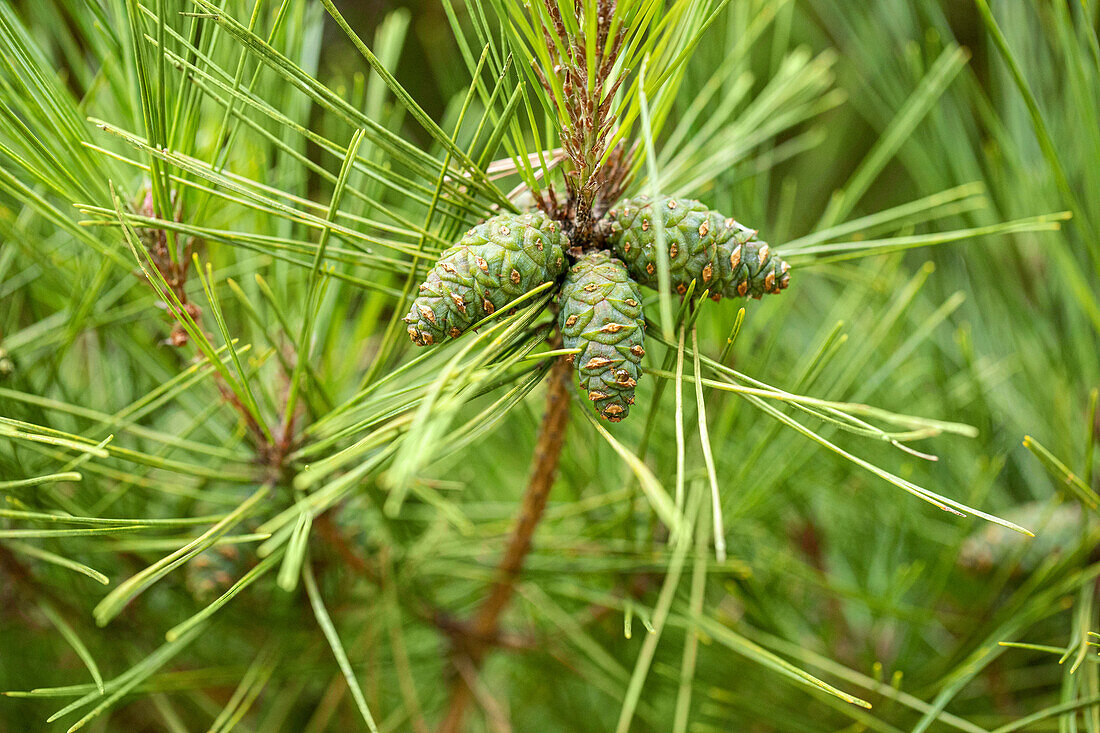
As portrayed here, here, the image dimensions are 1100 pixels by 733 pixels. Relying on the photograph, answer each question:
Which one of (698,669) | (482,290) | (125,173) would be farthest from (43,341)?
(698,669)

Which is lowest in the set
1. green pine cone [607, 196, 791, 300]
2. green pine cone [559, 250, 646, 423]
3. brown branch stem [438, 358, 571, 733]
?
brown branch stem [438, 358, 571, 733]

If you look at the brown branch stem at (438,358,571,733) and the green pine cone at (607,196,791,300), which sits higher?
the green pine cone at (607,196,791,300)

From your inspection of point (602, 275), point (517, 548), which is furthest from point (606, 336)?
point (517, 548)

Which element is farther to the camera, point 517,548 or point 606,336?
point 517,548

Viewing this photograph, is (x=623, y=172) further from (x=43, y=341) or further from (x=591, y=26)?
(x=43, y=341)

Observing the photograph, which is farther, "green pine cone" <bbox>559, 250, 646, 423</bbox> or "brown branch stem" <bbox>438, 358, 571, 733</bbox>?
"brown branch stem" <bbox>438, 358, 571, 733</bbox>

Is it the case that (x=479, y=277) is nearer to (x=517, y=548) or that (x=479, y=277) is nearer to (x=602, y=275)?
(x=602, y=275)
